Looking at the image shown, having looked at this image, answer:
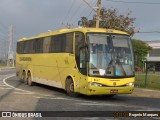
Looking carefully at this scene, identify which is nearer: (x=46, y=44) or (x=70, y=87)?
(x=70, y=87)

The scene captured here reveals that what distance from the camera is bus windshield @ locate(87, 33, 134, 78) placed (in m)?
18.2

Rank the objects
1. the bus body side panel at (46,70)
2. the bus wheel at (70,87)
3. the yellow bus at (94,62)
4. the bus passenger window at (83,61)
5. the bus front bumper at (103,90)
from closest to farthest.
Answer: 1. the bus front bumper at (103,90)
2. the yellow bus at (94,62)
3. the bus passenger window at (83,61)
4. the bus wheel at (70,87)
5. the bus body side panel at (46,70)

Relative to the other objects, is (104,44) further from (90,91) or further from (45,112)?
(45,112)

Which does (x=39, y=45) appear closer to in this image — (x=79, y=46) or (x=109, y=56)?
(x=79, y=46)

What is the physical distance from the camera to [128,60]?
1894cm

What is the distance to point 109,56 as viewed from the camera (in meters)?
18.5

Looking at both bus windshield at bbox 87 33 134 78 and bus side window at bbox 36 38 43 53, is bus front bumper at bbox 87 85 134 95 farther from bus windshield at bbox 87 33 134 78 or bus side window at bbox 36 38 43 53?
bus side window at bbox 36 38 43 53

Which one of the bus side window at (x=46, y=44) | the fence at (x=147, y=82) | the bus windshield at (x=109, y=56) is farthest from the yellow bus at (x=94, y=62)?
the fence at (x=147, y=82)

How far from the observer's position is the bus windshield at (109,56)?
1822cm

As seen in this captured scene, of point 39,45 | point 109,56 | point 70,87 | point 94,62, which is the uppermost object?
point 39,45

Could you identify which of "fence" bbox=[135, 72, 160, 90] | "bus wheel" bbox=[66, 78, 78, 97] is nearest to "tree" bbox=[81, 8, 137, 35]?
"fence" bbox=[135, 72, 160, 90]

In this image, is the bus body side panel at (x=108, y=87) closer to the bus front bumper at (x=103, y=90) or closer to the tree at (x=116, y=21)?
the bus front bumper at (x=103, y=90)

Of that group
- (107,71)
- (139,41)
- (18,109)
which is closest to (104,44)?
(107,71)

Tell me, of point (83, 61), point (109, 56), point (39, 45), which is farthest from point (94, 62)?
point (39, 45)
